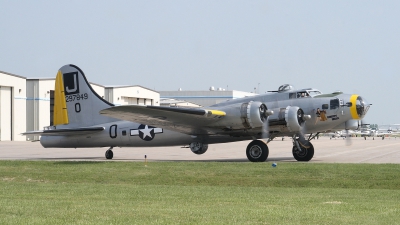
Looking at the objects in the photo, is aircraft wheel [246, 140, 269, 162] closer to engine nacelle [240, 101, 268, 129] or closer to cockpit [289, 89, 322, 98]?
engine nacelle [240, 101, 268, 129]

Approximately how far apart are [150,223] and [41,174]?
1355 centimetres

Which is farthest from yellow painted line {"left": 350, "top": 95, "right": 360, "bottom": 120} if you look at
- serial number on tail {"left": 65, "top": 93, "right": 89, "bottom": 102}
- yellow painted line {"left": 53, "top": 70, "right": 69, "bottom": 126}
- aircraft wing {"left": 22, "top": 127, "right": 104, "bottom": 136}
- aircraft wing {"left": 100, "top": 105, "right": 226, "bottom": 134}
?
yellow painted line {"left": 53, "top": 70, "right": 69, "bottom": 126}

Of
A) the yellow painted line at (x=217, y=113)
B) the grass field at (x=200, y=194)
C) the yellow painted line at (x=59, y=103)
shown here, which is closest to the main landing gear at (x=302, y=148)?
the yellow painted line at (x=217, y=113)

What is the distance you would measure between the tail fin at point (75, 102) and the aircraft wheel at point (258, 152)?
321 inches

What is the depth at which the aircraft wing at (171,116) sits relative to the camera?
2451cm

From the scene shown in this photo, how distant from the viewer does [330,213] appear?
11.2 metres

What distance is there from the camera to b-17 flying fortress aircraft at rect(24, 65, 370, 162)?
2528 centimetres

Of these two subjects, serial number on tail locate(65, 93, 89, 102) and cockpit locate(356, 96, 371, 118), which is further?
serial number on tail locate(65, 93, 89, 102)

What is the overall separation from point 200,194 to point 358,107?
476 inches

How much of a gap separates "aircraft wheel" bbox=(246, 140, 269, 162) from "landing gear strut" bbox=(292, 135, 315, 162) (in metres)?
2.01

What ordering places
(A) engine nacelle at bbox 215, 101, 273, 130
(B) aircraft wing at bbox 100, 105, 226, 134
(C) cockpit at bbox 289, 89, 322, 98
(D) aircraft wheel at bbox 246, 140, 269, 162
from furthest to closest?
(C) cockpit at bbox 289, 89, 322, 98 → (D) aircraft wheel at bbox 246, 140, 269, 162 → (A) engine nacelle at bbox 215, 101, 273, 130 → (B) aircraft wing at bbox 100, 105, 226, 134

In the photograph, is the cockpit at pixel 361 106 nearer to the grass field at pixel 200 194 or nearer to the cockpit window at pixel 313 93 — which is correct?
the cockpit window at pixel 313 93

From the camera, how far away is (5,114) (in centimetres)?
6612

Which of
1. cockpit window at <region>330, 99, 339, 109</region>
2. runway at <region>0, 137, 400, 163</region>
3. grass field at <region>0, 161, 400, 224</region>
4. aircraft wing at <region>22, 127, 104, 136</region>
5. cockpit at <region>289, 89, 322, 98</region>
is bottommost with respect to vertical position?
grass field at <region>0, 161, 400, 224</region>
